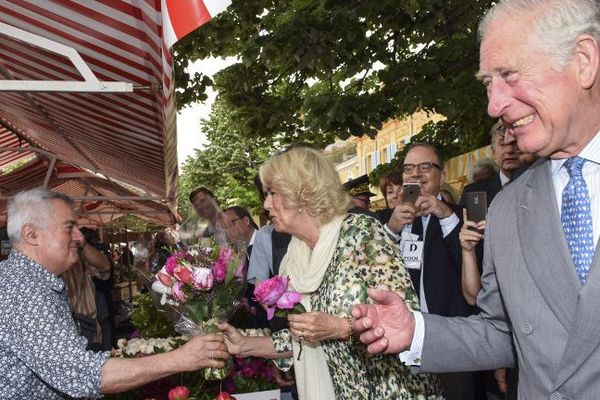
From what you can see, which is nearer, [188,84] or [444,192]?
[444,192]

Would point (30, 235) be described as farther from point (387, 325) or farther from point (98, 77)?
point (98, 77)

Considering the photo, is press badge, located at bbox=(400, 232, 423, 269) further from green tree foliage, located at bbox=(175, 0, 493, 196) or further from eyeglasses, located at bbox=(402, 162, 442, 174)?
green tree foliage, located at bbox=(175, 0, 493, 196)

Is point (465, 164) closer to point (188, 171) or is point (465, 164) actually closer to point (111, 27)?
point (111, 27)

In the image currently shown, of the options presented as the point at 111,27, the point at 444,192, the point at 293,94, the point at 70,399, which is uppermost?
the point at 293,94

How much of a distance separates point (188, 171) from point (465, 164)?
42.2m

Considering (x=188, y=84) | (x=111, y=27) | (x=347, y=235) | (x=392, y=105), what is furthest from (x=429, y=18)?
(x=347, y=235)

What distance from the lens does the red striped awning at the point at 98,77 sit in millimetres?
4016

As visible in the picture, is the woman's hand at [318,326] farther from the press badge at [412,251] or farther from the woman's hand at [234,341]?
the press badge at [412,251]

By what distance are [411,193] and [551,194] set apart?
2.29m

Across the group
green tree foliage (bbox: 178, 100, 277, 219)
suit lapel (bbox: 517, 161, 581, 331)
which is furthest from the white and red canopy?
green tree foliage (bbox: 178, 100, 277, 219)

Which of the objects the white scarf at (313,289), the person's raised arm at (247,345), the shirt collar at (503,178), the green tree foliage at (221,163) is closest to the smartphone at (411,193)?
the shirt collar at (503,178)

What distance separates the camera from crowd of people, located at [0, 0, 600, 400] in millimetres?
1699

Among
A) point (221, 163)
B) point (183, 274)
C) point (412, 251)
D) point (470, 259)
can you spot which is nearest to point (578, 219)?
point (183, 274)

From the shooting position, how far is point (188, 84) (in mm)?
10305
